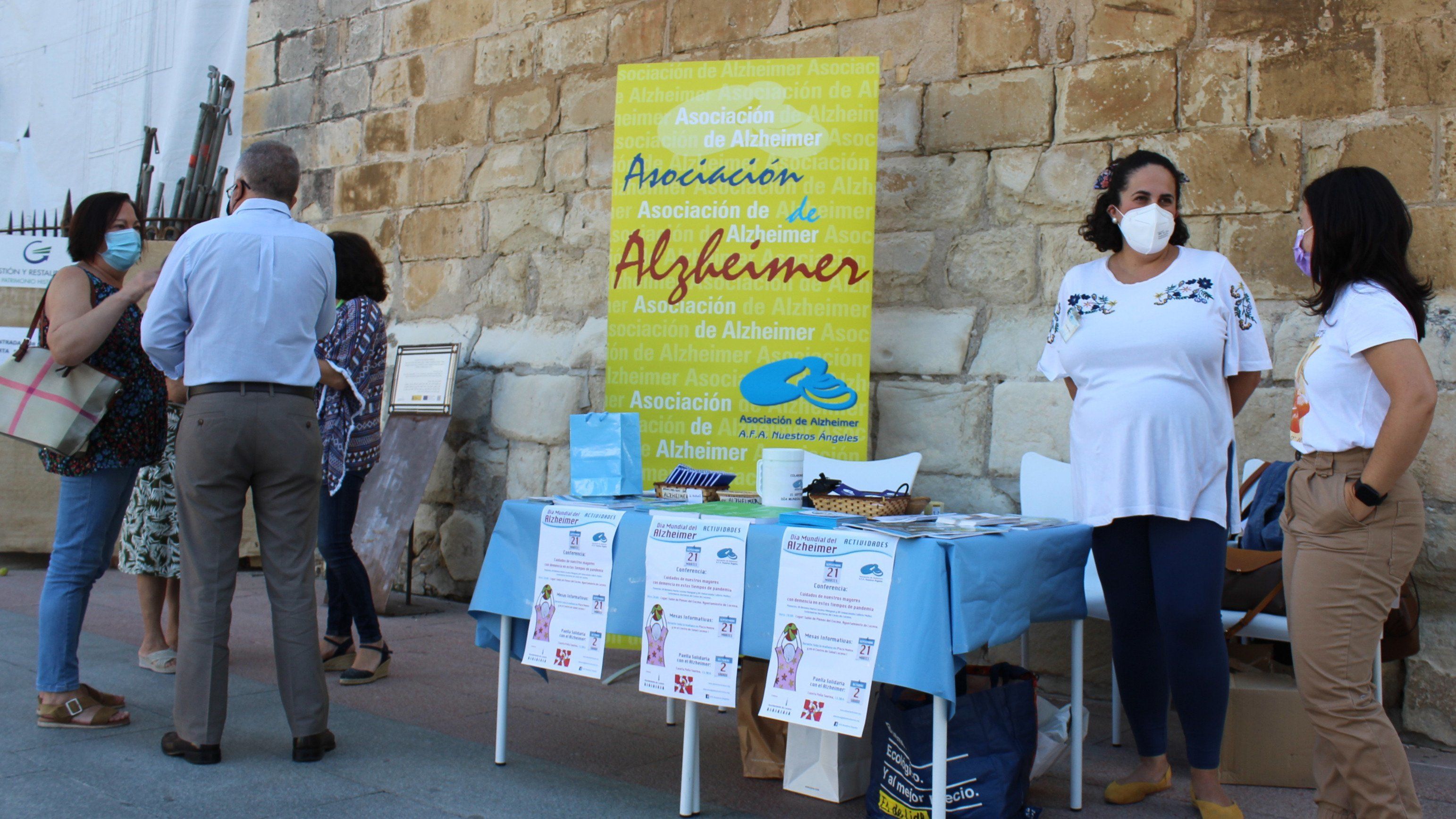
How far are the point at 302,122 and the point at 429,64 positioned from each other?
1094mm

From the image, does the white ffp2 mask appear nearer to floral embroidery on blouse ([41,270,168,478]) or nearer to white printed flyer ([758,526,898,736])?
white printed flyer ([758,526,898,736])

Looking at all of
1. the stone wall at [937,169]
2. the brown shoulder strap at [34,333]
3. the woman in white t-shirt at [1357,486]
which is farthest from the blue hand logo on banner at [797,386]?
the brown shoulder strap at [34,333]

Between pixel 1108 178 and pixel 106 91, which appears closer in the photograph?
pixel 1108 178

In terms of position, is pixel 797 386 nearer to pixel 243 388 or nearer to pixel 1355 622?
pixel 243 388

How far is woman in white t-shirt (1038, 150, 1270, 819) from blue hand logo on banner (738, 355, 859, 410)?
122 centimetres

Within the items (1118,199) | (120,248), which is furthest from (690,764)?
(120,248)

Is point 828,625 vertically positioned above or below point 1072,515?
below

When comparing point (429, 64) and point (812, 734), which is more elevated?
point (429, 64)

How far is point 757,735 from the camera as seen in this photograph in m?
2.78

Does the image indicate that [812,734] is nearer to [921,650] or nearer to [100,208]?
[921,650]

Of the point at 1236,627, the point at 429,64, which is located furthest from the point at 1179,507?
the point at 429,64

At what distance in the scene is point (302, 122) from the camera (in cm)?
642

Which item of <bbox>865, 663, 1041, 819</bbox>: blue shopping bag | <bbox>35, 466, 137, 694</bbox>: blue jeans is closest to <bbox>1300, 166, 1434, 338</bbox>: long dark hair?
<bbox>865, 663, 1041, 819</bbox>: blue shopping bag

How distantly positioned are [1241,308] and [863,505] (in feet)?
3.25
